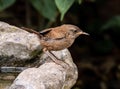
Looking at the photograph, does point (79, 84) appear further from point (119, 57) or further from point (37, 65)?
point (37, 65)

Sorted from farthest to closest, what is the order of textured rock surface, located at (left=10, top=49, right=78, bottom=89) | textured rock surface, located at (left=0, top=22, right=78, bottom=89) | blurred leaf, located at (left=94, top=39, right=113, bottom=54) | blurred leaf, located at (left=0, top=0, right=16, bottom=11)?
blurred leaf, located at (left=94, top=39, right=113, bottom=54) < blurred leaf, located at (left=0, top=0, right=16, bottom=11) < textured rock surface, located at (left=0, top=22, right=78, bottom=89) < textured rock surface, located at (left=10, top=49, right=78, bottom=89)

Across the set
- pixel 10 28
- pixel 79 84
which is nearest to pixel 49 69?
pixel 10 28

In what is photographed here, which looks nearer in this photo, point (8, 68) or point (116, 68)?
point (8, 68)

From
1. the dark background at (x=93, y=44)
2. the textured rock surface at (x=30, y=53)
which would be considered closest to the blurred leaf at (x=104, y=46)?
the dark background at (x=93, y=44)

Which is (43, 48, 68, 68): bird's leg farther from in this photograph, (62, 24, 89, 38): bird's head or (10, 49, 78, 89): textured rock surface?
(62, 24, 89, 38): bird's head

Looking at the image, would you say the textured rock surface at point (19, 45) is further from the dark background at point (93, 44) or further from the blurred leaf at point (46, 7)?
the dark background at point (93, 44)

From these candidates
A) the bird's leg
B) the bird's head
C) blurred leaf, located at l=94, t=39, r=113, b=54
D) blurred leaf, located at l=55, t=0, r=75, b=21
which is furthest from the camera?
blurred leaf, located at l=94, t=39, r=113, b=54

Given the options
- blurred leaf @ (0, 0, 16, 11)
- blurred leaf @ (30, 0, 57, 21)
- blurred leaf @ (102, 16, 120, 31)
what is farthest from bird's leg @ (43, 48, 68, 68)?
blurred leaf @ (102, 16, 120, 31)

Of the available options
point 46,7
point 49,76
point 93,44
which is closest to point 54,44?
point 49,76
